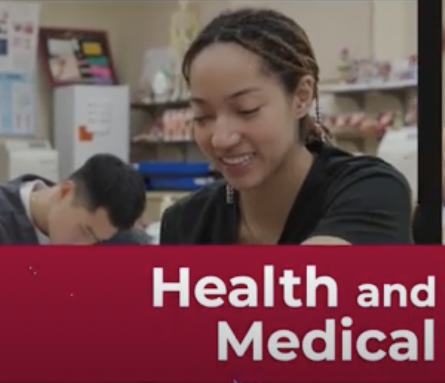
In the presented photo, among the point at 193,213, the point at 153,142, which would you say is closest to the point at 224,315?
the point at 193,213

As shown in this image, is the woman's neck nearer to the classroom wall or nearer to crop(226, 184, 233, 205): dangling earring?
crop(226, 184, 233, 205): dangling earring

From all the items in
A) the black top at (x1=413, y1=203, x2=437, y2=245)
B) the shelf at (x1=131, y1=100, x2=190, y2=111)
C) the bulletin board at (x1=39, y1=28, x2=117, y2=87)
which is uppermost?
the bulletin board at (x1=39, y1=28, x2=117, y2=87)

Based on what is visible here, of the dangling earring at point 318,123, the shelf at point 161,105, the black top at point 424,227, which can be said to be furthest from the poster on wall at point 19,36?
the black top at point 424,227

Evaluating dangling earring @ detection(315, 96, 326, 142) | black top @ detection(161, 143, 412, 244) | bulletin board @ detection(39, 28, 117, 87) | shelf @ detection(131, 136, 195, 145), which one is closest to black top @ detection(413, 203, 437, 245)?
black top @ detection(161, 143, 412, 244)

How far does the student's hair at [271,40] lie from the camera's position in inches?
79.2

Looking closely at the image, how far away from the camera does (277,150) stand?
80.2 inches

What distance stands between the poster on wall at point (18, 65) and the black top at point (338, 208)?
220mm

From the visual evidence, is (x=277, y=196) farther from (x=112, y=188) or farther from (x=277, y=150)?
(x=112, y=188)

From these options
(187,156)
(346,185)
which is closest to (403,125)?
(346,185)

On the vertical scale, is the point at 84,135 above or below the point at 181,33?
below

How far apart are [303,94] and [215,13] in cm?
15

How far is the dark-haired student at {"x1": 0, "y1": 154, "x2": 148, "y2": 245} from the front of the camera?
205cm

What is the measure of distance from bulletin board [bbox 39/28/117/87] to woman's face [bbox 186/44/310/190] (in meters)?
0.12

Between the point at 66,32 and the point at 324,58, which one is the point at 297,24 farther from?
the point at 66,32
